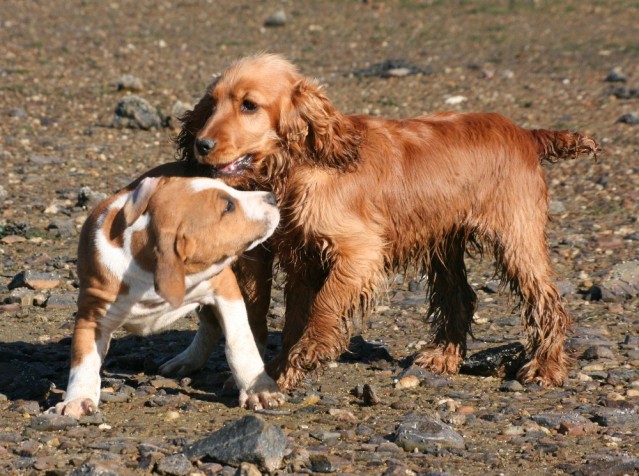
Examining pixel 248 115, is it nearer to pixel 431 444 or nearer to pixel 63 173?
pixel 431 444

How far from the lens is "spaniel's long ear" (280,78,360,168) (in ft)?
22.2

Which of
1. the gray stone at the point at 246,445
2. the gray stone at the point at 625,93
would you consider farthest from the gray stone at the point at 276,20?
the gray stone at the point at 246,445

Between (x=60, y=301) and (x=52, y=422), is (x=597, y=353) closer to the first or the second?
(x=52, y=422)

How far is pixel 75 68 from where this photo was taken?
1738cm

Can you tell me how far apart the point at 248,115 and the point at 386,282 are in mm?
1342

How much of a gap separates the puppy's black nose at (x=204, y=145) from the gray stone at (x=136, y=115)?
297 inches

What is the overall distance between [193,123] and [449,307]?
206 centimetres

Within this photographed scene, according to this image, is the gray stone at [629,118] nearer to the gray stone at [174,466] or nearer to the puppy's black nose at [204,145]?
the puppy's black nose at [204,145]

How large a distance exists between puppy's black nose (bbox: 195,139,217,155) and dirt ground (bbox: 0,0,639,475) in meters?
1.37

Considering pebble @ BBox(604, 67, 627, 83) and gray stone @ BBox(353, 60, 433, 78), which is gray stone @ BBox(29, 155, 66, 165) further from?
pebble @ BBox(604, 67, 627, 83)

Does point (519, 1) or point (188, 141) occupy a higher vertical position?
point (519, 1)

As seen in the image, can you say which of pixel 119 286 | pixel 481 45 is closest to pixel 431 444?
pixel 119 286

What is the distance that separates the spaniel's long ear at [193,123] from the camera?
699 cm

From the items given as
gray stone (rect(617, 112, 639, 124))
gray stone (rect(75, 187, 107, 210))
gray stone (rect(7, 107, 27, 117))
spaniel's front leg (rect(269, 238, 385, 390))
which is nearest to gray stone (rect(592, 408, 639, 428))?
spaniel's front leg (rect(269, 238, 385, 390))
